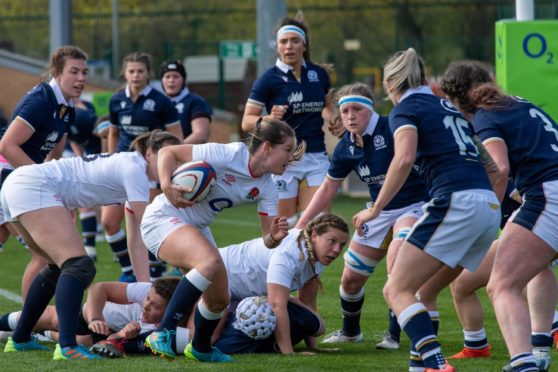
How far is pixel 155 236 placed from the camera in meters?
6.46

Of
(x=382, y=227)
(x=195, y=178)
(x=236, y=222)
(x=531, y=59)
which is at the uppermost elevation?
(x=531, y=59)

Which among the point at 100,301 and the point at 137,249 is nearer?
the point at 100,301

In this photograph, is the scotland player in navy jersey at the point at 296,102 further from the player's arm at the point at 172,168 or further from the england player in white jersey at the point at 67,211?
the player's arm at the point at 172,168

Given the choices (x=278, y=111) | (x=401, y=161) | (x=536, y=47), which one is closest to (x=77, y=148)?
(x=278, y=111)

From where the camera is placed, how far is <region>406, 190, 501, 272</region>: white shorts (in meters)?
5.57

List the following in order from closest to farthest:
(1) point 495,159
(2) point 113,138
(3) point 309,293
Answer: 1. (1) point 495,159
2. (3) point 309,293
3. (2) point 113,138

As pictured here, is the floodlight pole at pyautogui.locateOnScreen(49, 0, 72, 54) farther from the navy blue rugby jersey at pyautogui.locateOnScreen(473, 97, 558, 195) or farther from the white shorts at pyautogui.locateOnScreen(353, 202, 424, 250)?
the navy blue rugby jersey at pyautogui.locateOnScreen(473, 97, 558, 195)

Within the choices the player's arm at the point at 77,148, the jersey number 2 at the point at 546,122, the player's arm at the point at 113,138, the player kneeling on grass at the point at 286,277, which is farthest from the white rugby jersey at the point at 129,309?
the player's arm at the point at 77,148

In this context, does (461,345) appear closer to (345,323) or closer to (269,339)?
(345,323)

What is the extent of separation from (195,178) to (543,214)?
194 cm

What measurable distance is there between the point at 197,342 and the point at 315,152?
2.99 meters

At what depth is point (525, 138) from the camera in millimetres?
5832

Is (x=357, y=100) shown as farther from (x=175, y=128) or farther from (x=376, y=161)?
(x=175, y=128)

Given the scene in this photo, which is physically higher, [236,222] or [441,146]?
[441,146]
